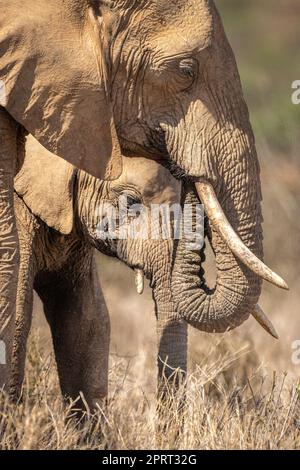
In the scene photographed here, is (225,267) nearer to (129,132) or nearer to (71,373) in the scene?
(129,132)

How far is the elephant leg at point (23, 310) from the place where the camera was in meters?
7.23

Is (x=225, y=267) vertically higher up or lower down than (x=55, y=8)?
lower down

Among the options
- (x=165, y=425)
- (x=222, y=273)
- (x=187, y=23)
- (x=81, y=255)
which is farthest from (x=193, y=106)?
(x=81, y=255)

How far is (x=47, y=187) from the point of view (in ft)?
25.0

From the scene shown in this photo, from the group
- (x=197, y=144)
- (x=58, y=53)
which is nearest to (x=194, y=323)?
(x=197, y=144)

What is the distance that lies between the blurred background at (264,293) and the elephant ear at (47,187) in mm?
744

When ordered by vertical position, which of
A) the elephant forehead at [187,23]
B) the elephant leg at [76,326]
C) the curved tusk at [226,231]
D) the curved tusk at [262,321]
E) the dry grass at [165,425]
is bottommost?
the dry grass at [165,425]

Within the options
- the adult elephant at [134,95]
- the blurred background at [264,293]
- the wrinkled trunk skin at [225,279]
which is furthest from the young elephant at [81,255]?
the adult elephant at [134,95]

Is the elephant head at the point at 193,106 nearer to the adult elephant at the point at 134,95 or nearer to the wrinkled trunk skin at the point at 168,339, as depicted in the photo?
the adult elephant at the point at 134,95

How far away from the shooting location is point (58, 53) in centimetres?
598
